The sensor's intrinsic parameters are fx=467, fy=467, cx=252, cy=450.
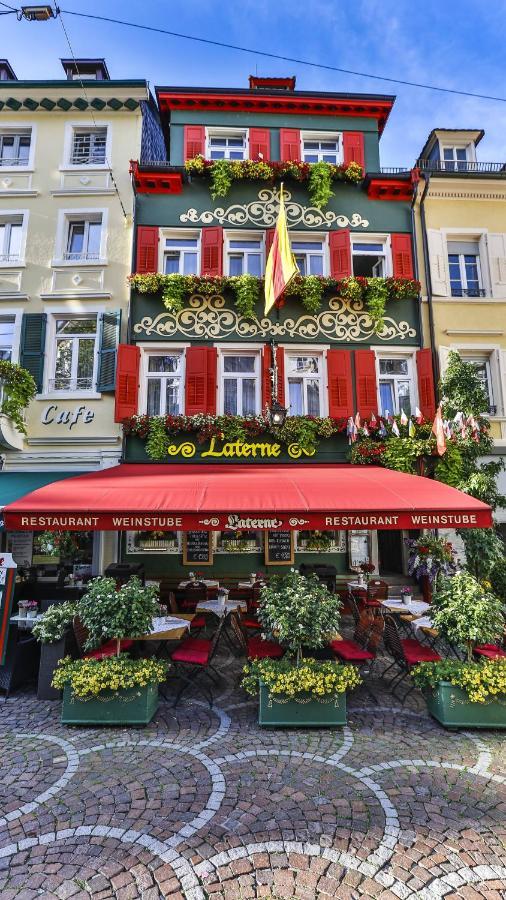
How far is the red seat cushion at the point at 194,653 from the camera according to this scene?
22.2 ft

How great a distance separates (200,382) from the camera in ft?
42.8

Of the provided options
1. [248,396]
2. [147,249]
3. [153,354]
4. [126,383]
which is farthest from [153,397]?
[147,249]

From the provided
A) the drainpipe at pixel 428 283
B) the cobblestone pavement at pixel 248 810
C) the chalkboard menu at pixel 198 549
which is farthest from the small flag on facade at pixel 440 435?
the chalkboard menu at pixel 198 549

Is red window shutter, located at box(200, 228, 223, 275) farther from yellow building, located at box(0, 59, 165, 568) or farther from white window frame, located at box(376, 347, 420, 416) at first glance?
white window frame, located at box(376, 347, 420, 416)

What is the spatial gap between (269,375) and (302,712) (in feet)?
29.6

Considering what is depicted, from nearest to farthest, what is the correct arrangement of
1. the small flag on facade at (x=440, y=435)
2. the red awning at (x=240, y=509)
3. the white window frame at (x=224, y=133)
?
1. the red awning at (x=240, y=509)
2. the small flag on facade at (x=440, y=435)
3. the white window frame at (x=224, y=133)

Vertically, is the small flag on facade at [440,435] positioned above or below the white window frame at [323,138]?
below

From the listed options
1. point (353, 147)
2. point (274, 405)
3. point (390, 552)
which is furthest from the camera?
point (390, 552)

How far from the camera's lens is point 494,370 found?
1362 centimetres

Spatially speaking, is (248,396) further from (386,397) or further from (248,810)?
(248,810)

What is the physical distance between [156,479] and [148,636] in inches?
114

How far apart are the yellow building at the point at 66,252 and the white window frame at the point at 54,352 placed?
0.03m

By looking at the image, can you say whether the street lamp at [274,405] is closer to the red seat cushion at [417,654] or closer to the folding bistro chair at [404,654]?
the folding bistro chair at [404,654]

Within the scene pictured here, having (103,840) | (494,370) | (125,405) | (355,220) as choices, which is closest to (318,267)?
(355,220)
